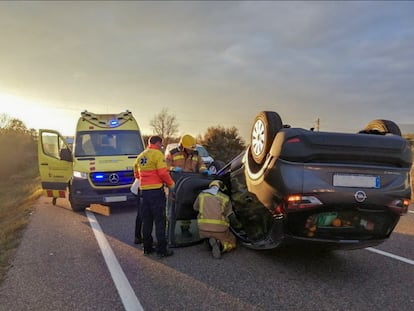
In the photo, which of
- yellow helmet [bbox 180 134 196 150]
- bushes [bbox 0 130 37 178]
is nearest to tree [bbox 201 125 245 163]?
bushes [bbox 0 130 37 178]

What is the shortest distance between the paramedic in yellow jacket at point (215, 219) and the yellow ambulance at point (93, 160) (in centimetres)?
388

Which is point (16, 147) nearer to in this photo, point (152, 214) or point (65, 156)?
point (65, 156)

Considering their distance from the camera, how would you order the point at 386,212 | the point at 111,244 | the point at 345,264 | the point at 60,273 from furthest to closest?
the point at 111,244 → the point at 345,264 → the point at 60,273 → the point at 386,212

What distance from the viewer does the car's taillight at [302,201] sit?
3873mm

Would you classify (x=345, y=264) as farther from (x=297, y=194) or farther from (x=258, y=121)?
(x=258, y=121)

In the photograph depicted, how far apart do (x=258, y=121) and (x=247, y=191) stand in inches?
42.4

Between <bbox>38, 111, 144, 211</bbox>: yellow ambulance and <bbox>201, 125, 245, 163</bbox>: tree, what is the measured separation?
87.8ft

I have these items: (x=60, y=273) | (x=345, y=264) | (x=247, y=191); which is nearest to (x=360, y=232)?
(x=345, y=264)

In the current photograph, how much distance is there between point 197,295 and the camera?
377 centimetres

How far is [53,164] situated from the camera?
9.45 metres

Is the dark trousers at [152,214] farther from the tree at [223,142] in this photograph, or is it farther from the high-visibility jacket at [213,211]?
the tree at [223,142]

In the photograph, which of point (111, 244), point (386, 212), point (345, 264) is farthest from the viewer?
point (111, 244)

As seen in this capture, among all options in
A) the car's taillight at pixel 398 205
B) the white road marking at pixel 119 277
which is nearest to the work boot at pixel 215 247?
the white road marking at pixel 119 277

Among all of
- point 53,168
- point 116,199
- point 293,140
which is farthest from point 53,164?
point 293,140
